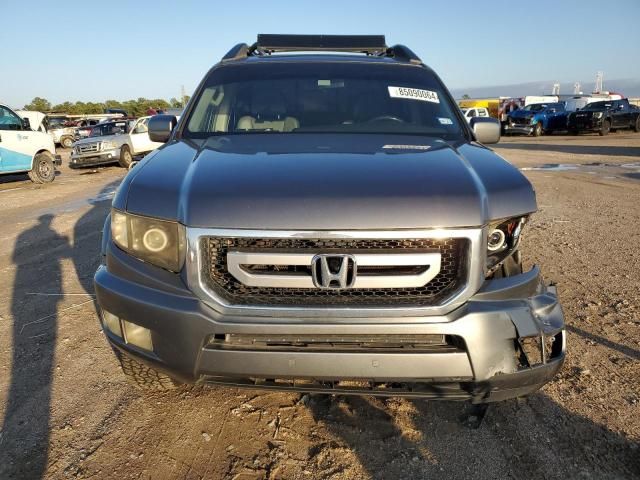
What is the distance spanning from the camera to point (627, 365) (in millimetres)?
2998

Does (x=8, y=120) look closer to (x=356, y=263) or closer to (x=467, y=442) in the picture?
(x=356, y=263)

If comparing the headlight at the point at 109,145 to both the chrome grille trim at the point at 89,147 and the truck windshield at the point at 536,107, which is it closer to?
the chrome grille trim at the point at 89,147

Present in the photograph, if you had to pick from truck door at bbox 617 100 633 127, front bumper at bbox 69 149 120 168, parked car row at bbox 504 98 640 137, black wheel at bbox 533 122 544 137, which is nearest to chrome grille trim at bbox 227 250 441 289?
front bumper at bbox 69 149 120 168

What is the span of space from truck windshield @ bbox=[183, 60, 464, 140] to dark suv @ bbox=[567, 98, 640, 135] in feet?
83.0

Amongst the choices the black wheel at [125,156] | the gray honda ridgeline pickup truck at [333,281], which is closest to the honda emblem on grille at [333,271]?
the gray honda ridgeline pickup truck at [333,281]

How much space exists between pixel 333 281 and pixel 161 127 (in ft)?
7.10

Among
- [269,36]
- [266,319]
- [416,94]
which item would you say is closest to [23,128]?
[269,36]

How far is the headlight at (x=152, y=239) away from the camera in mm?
1982

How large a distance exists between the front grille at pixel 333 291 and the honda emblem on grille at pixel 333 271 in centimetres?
4

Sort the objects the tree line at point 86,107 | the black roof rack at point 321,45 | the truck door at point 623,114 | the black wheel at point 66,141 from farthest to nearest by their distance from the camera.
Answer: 1. the tree line at point 86,107
2. the black wheel at point 66,141
3. the truck door at point 623,114
4. the black roof rack at point 321,45

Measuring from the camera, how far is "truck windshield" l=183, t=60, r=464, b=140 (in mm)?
3123

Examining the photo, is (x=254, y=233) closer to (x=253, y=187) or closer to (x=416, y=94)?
(x=253, y=187)

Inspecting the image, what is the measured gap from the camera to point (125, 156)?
1609 centimetres

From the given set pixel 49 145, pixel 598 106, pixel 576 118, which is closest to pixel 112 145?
pixel 49 145
